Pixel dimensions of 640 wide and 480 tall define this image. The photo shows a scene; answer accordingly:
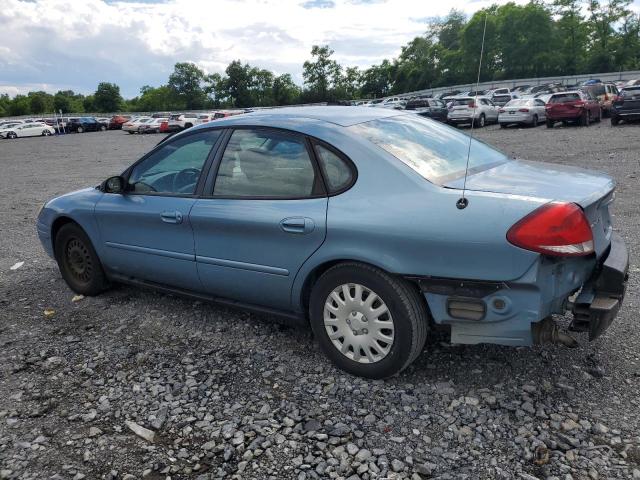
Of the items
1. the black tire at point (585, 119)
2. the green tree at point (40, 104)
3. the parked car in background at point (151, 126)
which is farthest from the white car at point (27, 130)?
the green tree at point (40, 104)

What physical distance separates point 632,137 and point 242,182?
1728cm

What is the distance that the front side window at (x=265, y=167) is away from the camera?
11.2 ft

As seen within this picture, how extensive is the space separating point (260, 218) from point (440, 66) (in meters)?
96.7

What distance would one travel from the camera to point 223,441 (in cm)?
280

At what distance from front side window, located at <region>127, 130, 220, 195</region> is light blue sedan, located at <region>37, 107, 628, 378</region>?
13 millimetres

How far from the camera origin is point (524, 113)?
24.4 meters

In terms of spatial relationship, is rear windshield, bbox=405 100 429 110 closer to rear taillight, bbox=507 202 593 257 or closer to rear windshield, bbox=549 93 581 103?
rear windshield, bbox=549 93 581 103

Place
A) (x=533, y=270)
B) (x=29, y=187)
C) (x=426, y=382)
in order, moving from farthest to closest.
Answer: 1. (x=29, y=187)
2. (x=426, y=382)
3. (x=533, y=270)

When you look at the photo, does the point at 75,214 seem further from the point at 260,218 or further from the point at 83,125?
the point at 83,125

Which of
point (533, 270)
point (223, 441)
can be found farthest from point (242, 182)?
point (533, 270)

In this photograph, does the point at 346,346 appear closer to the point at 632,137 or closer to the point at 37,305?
the point at 37,305

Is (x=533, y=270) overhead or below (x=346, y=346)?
overhead

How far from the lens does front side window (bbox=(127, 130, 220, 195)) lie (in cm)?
398

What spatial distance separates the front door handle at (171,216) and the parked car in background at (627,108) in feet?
72.4
